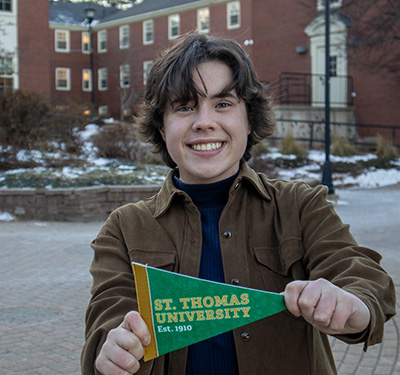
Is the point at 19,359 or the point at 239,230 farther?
the point at 19,359

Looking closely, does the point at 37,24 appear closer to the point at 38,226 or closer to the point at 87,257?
the point at 38,226

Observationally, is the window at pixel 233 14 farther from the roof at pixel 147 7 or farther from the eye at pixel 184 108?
the eye at pixel 184 108

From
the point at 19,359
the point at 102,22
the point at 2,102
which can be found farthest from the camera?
the point at 102,22

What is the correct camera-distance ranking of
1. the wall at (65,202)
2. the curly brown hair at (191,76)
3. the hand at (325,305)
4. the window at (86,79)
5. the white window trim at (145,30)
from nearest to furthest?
the hand at (325,305)
the curly brown hair at (191,76)
the wall at (65,202)
the white window trim at (145,30)
the window at (86,79)

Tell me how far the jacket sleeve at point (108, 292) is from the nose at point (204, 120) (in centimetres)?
39

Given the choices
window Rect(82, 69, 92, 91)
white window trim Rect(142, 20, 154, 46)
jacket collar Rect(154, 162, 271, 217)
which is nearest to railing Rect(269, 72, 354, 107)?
white window trim Rect(142, 20, 154, 46)

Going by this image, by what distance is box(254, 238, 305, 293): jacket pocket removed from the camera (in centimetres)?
182

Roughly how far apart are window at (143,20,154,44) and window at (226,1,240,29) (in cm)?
781

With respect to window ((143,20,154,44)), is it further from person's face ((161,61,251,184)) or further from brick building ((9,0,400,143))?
person's face ((161,61,251,184))

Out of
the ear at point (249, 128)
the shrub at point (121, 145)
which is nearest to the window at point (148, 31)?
the shrub at point (121, 145)

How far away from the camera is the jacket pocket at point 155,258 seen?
185 cm

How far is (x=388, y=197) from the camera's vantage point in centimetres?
1653

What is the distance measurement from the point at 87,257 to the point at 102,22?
1568 inches

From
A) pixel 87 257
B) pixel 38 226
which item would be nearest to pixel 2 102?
pixel 38 226
